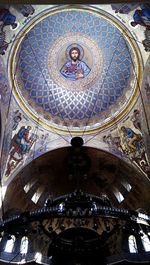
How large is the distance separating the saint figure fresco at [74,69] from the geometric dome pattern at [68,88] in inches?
24.3

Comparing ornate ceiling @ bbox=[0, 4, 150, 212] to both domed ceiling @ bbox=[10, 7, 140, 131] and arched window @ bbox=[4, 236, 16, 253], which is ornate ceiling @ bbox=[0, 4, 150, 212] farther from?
arched window @ bbox=[4, 236, 16, 253]

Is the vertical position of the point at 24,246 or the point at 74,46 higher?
the point at 74,46

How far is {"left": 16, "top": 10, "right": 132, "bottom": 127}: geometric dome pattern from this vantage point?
1262cm

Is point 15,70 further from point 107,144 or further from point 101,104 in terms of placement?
point 107,144

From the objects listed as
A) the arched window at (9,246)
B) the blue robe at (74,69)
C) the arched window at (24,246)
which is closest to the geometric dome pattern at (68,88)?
the blue robe at (74,69)

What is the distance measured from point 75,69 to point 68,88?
3.14ft

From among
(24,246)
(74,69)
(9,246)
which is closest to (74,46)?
(74,69)

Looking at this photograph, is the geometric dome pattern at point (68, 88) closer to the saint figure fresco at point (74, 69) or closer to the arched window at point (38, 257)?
the saint figure fresco at point (74, 69)

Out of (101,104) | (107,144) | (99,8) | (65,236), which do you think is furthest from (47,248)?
(99,8)

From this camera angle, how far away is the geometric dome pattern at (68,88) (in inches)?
497

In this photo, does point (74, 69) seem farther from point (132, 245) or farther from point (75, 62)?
point (132, 245)

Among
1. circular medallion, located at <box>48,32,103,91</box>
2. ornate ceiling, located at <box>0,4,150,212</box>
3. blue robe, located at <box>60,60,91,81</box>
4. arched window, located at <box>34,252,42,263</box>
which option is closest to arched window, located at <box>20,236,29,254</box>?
arched window, located at <box>34,252,42,263</box>

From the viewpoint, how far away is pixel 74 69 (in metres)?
14.3

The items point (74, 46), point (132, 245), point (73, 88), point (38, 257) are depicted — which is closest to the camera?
point (38, 257)
